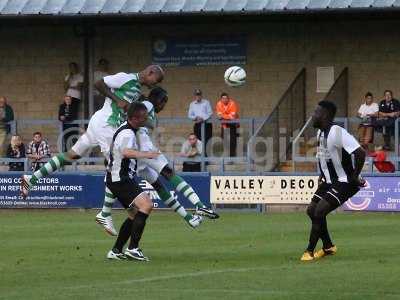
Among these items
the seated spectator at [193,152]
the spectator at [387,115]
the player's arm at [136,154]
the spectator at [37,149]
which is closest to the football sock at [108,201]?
the player's arm at [136,154]

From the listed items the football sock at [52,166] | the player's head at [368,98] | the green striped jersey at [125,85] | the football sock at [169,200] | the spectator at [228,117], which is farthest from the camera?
the spectator at [228,117]

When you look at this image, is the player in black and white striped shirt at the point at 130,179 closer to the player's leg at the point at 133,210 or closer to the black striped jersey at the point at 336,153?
the player's leg at the point at 133,210

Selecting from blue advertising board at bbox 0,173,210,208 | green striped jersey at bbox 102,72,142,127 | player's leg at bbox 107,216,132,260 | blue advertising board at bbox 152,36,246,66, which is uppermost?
blue advertising board at bbox 152,36,246,66

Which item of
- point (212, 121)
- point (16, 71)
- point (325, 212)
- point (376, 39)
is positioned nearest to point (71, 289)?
point (325, 212)

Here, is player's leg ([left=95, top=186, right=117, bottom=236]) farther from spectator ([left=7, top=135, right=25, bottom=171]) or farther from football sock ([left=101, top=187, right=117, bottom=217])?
spectator ([left=7, top=135, right=25, bottom=171])

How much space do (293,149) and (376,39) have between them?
14.0 ft

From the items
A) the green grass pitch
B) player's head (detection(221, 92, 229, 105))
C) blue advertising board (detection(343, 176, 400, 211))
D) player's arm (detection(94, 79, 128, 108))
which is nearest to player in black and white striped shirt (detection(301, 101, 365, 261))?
the green grass pitch

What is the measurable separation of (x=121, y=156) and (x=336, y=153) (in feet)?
8.35

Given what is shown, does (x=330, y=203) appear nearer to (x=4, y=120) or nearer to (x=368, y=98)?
(x=368, y=98)

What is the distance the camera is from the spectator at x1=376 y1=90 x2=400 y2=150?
29266mm

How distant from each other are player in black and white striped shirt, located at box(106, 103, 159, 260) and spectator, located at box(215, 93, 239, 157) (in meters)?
15.4

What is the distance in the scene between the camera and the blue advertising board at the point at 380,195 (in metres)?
27.1

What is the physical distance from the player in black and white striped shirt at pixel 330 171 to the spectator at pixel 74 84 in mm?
17986

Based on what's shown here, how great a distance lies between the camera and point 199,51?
110 feet
